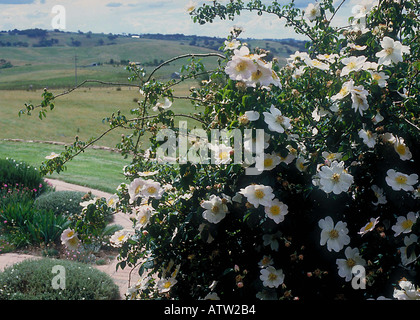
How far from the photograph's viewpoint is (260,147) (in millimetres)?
1729

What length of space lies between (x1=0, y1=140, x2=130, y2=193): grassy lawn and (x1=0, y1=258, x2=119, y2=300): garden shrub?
3719 mm

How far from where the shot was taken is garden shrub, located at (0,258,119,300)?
128 inches

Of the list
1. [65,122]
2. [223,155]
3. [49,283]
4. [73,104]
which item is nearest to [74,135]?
[65,122]

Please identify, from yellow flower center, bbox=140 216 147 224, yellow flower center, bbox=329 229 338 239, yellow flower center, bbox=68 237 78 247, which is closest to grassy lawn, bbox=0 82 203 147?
yellow flower center, bbox=68 237 78 247

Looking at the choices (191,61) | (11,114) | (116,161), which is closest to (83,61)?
(11,114)

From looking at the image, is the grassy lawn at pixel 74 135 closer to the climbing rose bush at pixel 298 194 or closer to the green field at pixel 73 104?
the green field at pixel 73 104

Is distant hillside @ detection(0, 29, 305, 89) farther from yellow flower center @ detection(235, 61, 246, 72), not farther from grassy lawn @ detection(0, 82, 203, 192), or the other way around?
yellow flower center @ detection(235, 61, 246, 72)

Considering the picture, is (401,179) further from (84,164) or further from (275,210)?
(84,164)

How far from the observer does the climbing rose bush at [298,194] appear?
1.81 m

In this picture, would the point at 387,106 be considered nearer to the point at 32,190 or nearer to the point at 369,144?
the point at 369,144

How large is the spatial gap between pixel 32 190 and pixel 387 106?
5814 millimetres

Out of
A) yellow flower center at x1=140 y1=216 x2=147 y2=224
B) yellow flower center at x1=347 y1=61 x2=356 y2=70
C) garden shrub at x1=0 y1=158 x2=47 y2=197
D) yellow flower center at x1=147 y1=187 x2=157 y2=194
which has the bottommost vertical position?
garden shrub at x1=0 y1=158 x2=47 y2=197

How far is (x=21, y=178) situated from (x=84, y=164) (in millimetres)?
3399

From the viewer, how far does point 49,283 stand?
333 cm
